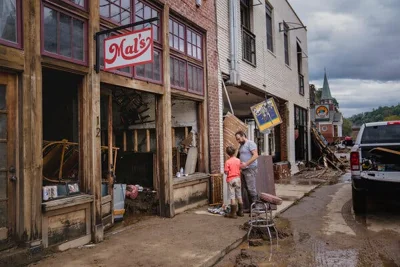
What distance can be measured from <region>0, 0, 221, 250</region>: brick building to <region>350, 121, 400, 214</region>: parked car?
3417 mm

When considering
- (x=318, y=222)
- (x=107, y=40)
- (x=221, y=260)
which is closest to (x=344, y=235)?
(x=318, y=222)

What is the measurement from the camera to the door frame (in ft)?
13.9

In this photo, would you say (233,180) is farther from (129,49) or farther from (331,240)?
(129,49)

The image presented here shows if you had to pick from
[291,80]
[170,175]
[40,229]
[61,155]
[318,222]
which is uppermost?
[291,80]

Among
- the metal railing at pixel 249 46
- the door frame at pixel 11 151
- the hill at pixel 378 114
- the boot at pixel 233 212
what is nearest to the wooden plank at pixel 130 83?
the door frame at pixel 11 151

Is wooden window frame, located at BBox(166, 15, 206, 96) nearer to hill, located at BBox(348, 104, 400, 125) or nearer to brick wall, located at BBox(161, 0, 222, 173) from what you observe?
brick wall, located at BBox(161, 0, 222, 173)

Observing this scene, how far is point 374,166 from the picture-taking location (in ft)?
22.4

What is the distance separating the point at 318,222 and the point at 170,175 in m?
3.22

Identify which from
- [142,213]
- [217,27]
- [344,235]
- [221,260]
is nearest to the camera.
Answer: [221,260]

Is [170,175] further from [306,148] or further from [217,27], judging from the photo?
[306,148]

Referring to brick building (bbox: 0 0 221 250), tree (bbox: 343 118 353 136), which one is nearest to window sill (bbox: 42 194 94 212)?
brick building (bbox: 0 0 221 250)

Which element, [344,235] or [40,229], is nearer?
[40,229]

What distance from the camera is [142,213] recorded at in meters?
7.45

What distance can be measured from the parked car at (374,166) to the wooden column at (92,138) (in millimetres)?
5102
